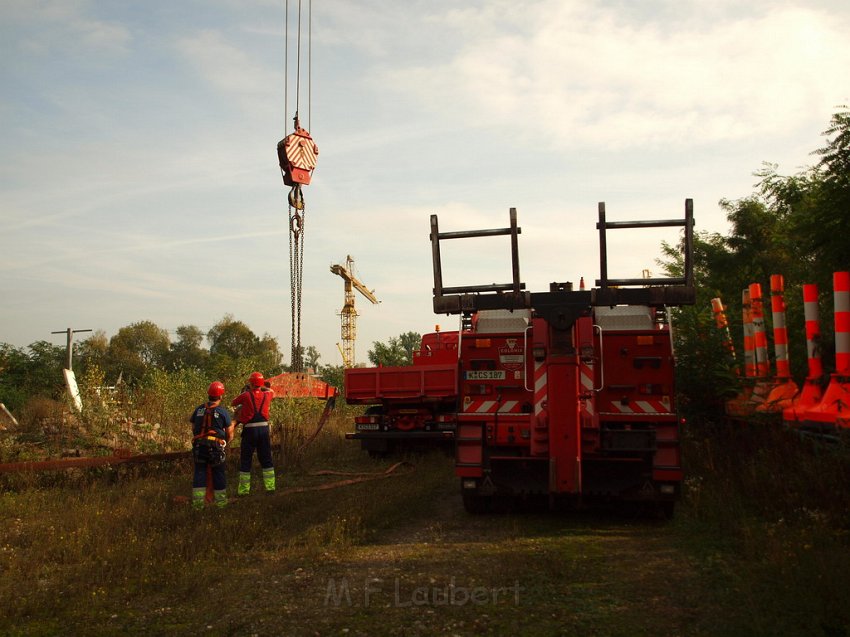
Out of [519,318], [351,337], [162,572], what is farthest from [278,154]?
[351,337]

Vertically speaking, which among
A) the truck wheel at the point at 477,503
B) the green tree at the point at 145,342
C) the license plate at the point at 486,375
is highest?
the green tree at the point at 145,342

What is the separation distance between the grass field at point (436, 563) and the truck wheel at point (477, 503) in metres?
0.13

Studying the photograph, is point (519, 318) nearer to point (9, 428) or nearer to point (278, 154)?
point (9, 428)

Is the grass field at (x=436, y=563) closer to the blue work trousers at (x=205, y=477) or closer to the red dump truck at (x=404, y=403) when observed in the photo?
the blue work trousers at (x=205, y=477)

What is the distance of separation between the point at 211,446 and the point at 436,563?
445 centimetres

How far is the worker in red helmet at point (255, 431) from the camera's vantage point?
10.8 metres

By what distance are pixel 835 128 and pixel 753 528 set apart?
17.9 feet

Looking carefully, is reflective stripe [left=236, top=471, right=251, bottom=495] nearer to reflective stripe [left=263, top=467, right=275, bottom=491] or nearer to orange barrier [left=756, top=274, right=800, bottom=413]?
reflective stripe [left=263, top=467, right=275, bottom=491]

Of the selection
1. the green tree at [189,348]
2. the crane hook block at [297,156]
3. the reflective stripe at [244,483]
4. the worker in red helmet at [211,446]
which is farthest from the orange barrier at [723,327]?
the green tree at [189,348]

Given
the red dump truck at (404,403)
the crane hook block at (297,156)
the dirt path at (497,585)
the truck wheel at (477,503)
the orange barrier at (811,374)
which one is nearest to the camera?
the dirt path at (497,585)

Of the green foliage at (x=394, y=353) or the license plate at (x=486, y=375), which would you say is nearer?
the license plate at (x=486, y=375)

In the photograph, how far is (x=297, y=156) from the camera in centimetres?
2300

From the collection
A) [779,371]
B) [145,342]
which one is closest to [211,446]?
[779,371]

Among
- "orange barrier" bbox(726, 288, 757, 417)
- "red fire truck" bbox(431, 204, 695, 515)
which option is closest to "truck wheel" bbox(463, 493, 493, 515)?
"red fire truck" bbox(431, 204, 695, 515)
